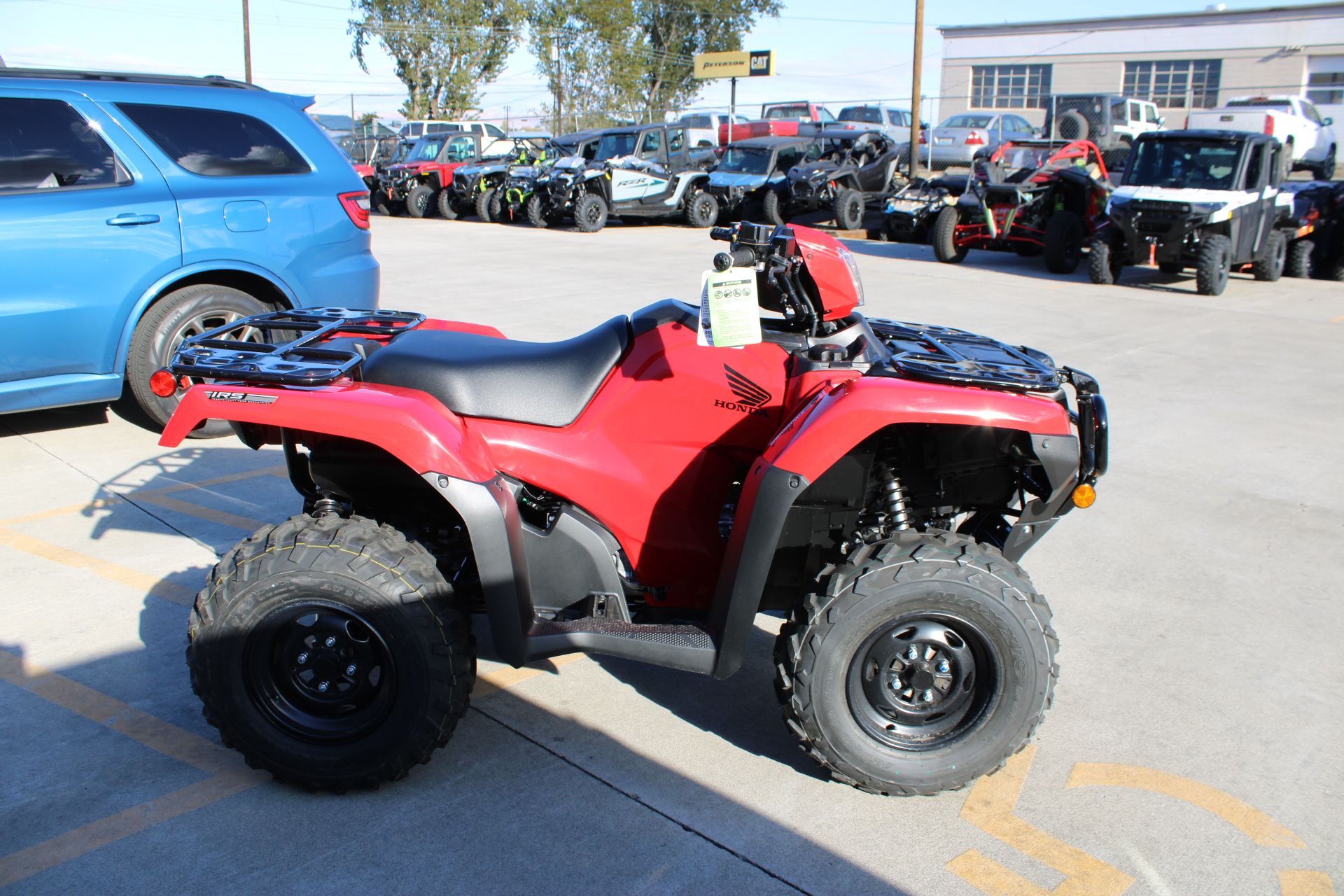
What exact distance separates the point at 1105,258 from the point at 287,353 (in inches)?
477

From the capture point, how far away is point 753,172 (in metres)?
20.1

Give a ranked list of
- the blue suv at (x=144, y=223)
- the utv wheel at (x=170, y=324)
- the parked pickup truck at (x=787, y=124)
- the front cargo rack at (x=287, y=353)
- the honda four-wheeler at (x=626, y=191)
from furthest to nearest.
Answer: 1. the parked pickup truck at (x=787, y=124)
2. the honda four-wheeler at (x=626, y=191)
3. the utv wheel at (x=170, y=324)
4. the blue suv at (x=144, y=223)
5. the front cargo rack at (x=287, y=353)

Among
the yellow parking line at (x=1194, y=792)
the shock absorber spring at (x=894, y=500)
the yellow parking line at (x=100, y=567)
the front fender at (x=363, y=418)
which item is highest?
the front fender at (x=363, y=418)

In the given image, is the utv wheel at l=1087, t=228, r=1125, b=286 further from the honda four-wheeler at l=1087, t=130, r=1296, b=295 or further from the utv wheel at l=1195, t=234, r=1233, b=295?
the utv wheel at l=1195, t=234, r=1233, b=295

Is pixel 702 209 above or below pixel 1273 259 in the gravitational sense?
above

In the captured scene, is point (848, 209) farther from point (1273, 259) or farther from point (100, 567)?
point (100, 567)

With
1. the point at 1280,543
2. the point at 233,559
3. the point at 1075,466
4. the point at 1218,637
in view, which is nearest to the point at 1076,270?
the point at 1280,543

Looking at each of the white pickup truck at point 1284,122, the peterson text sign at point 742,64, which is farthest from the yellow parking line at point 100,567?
the peterson text sign at point 742,64

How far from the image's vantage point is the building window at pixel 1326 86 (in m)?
38.5

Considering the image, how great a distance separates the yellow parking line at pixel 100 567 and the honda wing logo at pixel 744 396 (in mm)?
2299

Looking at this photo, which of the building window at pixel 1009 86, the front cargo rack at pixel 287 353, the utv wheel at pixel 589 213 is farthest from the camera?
the building window at pixel 1009 86

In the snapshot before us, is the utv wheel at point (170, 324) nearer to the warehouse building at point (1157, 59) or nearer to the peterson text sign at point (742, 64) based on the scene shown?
the peterson text sign at point (742, 64)

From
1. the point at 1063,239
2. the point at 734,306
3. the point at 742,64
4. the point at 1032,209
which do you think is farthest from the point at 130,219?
the point at 742,64

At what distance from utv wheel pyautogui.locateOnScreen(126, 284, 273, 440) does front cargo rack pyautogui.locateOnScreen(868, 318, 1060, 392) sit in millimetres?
3811
